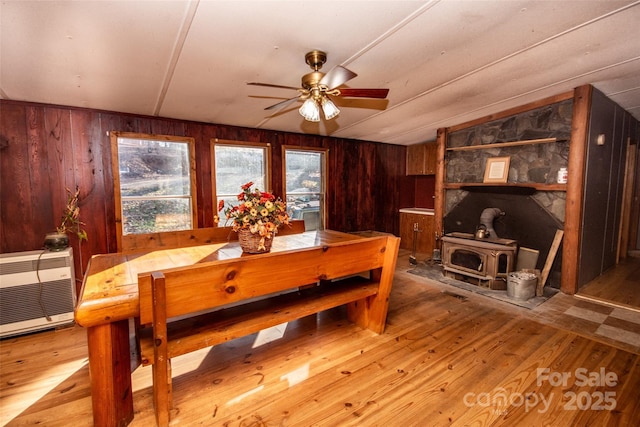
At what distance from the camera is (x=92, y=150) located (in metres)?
3.27

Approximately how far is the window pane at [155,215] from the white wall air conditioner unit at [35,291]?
0.88 metres

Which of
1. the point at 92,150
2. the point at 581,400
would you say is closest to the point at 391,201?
the point at 581,400

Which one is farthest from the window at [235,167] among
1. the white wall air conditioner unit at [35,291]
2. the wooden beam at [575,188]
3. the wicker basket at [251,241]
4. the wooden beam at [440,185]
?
the wooden beam at [575,188]

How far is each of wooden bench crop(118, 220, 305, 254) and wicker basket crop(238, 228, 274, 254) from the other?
2.60 feet

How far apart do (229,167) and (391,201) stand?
3.41 m

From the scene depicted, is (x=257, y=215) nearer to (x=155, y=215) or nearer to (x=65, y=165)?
(x=155, y=215)

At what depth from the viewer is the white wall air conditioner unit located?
248 centimetres

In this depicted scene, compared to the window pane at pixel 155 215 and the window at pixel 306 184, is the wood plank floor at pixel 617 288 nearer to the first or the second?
the window at pixel 306 184

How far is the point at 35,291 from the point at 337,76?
3126 millimetres

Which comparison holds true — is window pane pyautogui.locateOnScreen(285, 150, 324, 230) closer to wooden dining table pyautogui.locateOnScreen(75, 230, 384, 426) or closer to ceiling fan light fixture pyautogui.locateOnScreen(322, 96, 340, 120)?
ceiling fan light fixture pyautogui.locateOnScreen(322, 96, 340, 120)

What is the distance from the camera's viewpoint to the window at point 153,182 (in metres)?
3.48

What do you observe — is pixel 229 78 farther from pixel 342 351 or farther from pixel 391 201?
pixel 391 201

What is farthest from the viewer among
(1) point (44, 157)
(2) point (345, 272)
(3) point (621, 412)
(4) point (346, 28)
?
(1) point (44, 157)

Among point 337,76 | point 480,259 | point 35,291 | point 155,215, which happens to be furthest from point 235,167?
point 480,259
